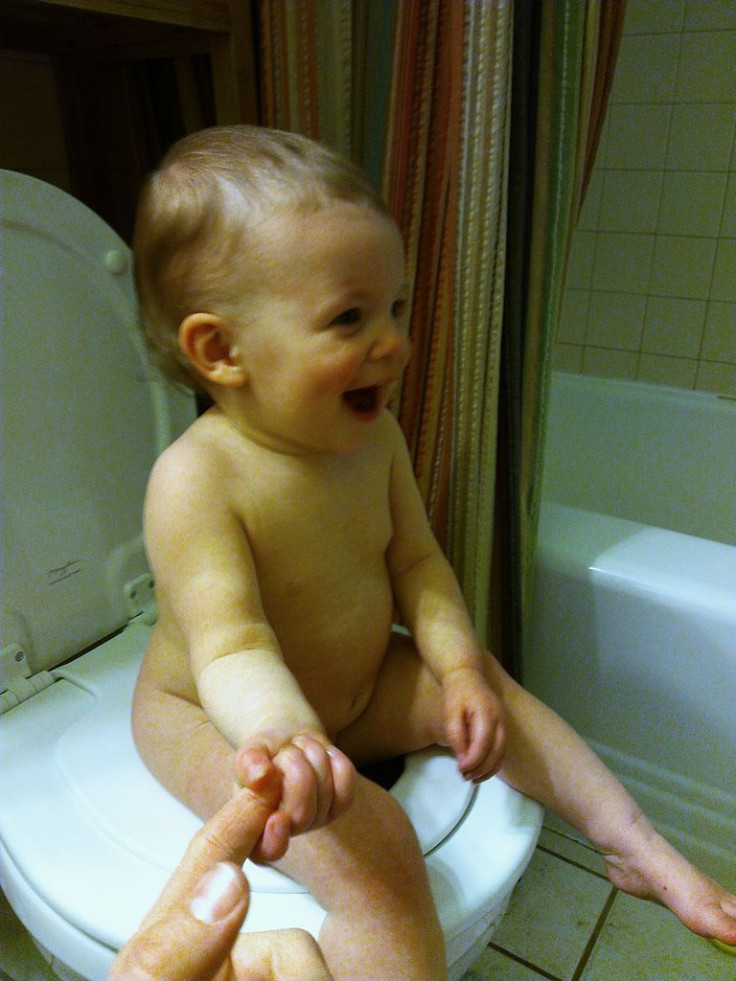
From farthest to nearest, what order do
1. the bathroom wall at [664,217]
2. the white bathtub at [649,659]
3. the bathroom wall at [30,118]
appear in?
the bathroom wall at [664,217] < the bathroom wall at [30,118] < the white bathtub at [649,659]

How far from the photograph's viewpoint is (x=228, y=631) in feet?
1.70

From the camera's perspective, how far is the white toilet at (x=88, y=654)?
526 mm

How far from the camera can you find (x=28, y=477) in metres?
0.68

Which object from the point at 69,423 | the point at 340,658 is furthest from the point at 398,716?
the point at 69,423

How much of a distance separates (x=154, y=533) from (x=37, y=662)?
25 cm

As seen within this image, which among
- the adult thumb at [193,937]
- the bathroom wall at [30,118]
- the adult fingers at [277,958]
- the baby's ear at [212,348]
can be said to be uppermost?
the bathroom wall at [30,118]

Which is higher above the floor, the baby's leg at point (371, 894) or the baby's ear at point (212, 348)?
the baby's ear at point (212, 348)

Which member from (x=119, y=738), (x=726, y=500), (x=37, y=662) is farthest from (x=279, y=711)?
(x=726, y=500)

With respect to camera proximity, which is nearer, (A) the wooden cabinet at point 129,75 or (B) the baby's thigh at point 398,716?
(B) the baby's thigh at point 398,716

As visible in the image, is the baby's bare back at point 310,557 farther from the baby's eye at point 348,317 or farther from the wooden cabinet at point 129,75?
the wooden cabinet at point 129,75

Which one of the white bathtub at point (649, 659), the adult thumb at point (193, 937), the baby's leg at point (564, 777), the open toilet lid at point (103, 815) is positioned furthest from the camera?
the white bathtub at point (649, 659)

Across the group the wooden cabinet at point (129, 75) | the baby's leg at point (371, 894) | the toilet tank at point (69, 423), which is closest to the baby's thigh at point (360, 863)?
the baby's leg at point (371, 894)

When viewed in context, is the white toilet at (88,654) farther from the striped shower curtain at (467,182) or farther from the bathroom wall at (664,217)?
the bathroom wall at (664,217)

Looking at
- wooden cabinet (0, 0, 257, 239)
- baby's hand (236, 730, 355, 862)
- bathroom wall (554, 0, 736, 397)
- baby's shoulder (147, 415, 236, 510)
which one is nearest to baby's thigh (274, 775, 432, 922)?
baby's hand (236, 730, 355, 862)
